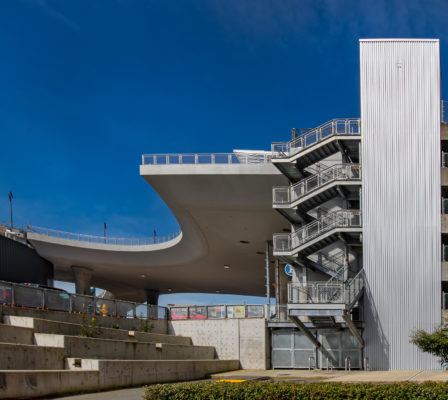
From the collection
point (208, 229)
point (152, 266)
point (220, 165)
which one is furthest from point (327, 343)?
point (152, 266)

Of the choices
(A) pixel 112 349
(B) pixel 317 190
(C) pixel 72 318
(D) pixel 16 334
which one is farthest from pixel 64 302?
(B) pixel 317 190

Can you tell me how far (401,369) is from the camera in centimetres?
3678

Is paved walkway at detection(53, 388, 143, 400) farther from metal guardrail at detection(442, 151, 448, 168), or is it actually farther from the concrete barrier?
metal guardrail at detection(442, 151, 448, 168)

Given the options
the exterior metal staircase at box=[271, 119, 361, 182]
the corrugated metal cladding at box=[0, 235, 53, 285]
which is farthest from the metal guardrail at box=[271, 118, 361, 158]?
the corrugated metal cladding at box=[0, 235, 53, 285]

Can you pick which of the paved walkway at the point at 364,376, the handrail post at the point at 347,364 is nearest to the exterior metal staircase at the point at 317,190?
the handrail post at the point at 347,364

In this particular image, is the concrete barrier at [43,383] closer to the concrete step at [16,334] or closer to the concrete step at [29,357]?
the concrete step at [29,357]

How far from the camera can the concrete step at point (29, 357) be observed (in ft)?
74.5

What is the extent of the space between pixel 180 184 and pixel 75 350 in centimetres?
1786

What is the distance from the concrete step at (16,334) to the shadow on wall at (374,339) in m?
19.3

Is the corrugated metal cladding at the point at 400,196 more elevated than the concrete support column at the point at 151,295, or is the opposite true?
the corrugated metal cladding at the point at 400,196

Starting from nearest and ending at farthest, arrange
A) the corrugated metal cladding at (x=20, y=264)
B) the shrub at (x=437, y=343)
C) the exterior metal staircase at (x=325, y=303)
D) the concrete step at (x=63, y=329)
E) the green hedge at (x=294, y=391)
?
1. the green hedge at (x=294, y=391)
2. the concrete step at (x=63, y=329)
3. the shrub at (x=437, y=343)
4. the exterior metal staircase at (x=325, y=303)
5. the corrugated metal cladding at (x=20, y=264)

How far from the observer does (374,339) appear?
3744cm

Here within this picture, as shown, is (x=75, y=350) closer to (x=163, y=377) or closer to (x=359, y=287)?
(x=163, y=377)

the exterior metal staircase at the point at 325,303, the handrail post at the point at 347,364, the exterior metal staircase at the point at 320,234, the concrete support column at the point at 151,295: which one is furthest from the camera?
the concrete support column at the point at 151,295
